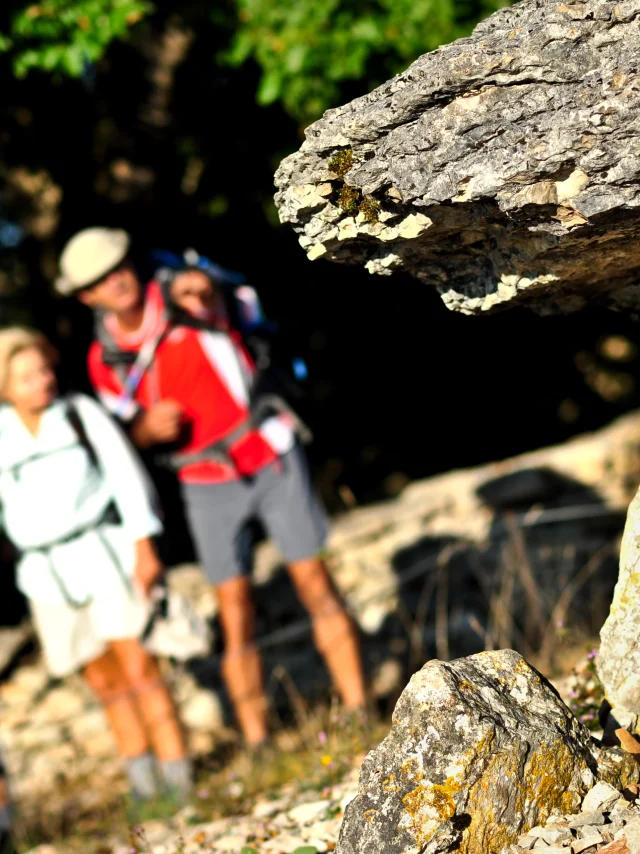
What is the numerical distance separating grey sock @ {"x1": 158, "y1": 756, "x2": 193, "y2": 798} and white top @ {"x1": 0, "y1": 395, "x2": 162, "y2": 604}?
86 cm

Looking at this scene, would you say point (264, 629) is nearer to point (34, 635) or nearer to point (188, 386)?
point (34, 635)

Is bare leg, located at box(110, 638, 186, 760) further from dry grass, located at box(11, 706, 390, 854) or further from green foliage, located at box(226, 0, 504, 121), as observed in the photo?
green foliage, located at box(226, 0, 504, 121)

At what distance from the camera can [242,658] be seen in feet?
14.3

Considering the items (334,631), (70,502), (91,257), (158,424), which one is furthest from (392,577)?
(91,257)

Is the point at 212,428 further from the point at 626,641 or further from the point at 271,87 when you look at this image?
the point at 626,641

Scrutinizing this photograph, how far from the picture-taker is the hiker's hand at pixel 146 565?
4.04 meters

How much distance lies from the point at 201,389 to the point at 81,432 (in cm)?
59

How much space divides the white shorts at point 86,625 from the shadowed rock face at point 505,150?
223 centimetres

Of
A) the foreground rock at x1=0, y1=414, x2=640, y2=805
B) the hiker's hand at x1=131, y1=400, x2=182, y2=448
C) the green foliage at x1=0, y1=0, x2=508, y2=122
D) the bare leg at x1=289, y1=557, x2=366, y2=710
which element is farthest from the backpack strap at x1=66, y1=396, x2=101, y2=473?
the green foliage at x1=0, y1=0, x2=508, y2=122

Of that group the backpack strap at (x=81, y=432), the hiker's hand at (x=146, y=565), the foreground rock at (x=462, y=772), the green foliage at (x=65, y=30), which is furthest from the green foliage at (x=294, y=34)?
the foreground rock at (x=462, y=772)

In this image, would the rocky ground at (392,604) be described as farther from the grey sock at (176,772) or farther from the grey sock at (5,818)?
the grey sock at (5,818)

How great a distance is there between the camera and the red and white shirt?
4180mm

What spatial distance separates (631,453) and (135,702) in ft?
12.8

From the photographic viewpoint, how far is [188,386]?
4.22 m
